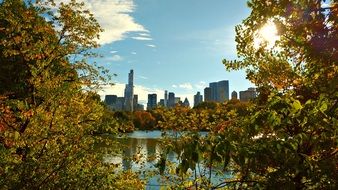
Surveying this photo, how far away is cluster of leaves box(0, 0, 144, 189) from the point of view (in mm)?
9609

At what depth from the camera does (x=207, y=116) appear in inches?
552

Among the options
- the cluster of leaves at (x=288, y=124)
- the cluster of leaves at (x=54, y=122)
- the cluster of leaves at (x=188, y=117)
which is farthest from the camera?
the cluster of leaves at (x=188, y=117)

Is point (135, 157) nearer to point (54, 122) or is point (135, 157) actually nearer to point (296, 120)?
point (54, 122)

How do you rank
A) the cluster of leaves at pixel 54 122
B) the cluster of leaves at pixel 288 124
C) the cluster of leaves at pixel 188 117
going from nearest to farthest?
the cluster of leaves at pixel 288 124 < the cluster of leaves at pixel 54 122 < the cluster of leaves at pixel 188 117

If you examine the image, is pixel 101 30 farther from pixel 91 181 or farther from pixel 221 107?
pixel 91 181

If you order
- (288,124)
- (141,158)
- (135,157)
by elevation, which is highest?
(288,124)

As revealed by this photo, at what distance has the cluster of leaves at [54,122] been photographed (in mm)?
9609

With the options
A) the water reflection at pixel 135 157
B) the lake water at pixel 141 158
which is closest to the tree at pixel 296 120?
the lake water at pixel 141 158

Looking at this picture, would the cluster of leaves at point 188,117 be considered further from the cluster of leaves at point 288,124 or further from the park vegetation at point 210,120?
the cluster of leaves at point 288,124

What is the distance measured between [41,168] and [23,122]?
2739mm

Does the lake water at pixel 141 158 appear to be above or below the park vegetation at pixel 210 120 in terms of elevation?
below

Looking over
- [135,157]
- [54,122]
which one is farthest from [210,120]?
[54,122]

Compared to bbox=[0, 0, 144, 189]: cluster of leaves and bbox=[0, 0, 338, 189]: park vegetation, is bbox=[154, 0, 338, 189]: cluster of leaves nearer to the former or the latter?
bbox=[0, 0, 338, 189]: park vegetation

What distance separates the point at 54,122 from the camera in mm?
11523
